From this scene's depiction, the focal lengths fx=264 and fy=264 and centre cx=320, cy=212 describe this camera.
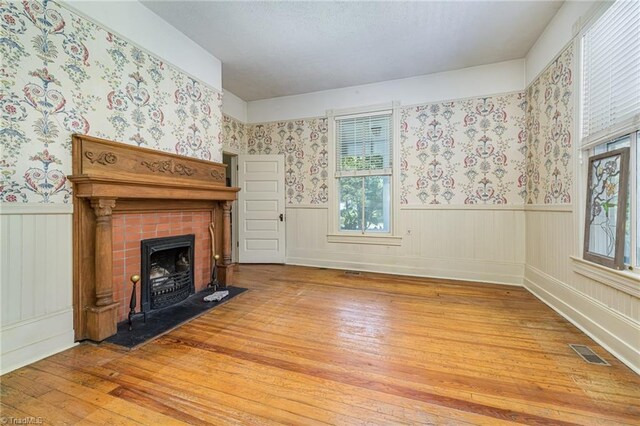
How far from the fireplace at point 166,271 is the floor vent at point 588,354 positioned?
3.59m

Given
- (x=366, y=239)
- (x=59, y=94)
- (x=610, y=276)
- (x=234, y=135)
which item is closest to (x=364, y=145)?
(x=366, y=239)

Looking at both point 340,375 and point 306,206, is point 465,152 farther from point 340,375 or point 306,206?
point 340,375

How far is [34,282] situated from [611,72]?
4.60 meters

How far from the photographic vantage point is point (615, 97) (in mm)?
2031

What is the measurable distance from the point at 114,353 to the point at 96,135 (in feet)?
5.77

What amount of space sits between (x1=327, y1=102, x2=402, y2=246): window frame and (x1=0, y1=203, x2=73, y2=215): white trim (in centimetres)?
335

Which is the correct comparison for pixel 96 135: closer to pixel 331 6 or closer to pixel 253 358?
pixel 253 358

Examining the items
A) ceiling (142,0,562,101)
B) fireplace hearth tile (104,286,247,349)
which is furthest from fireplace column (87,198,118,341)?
ceiling (142,0,562,101)

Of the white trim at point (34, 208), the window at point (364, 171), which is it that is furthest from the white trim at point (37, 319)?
the window at point (364, 171)

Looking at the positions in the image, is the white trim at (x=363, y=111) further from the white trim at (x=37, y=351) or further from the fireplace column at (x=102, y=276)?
the white trim at (x=37, y=351)

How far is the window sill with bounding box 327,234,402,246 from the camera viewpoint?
4242 millimetres

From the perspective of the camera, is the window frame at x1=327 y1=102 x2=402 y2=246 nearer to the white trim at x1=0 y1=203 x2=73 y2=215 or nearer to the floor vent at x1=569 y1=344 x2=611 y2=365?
the floor vent at x1=569 y1=344 x2=611 y2=365

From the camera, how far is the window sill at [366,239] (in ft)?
13.9

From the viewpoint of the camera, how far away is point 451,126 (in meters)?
3.93
